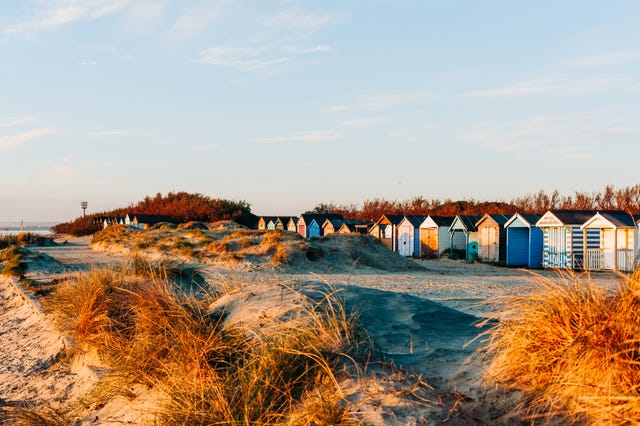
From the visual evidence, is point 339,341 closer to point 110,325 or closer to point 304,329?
point 304,329

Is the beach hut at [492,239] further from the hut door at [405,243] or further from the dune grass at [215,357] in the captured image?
the dune grass at [215,357]

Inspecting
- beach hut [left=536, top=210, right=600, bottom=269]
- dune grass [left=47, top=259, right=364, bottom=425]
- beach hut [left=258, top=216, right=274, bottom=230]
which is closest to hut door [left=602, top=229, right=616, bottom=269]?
beach hut [left=536, top=210, right=600, bottom=269]

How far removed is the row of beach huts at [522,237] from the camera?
28422 millimetres

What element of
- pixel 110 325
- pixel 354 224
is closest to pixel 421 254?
pixel 354 224

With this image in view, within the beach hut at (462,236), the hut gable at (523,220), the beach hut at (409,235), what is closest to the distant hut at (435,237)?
the beach hut at (462,236)

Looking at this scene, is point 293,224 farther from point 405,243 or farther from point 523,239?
point 523,239

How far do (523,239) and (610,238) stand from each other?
18.4 ft

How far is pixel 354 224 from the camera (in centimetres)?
4897

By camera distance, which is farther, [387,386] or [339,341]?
[339,341]

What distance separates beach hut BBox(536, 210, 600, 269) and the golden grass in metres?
26.7

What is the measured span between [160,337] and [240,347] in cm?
119

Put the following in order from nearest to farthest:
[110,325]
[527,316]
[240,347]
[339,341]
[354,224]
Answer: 1. [527,316]
2. [339,341]
3. [240,347]
4. [110,325]
5. [354,224]

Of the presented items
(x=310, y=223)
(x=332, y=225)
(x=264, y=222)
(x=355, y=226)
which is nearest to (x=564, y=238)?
(x=355, y=226)

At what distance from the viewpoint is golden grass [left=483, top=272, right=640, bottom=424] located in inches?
152
